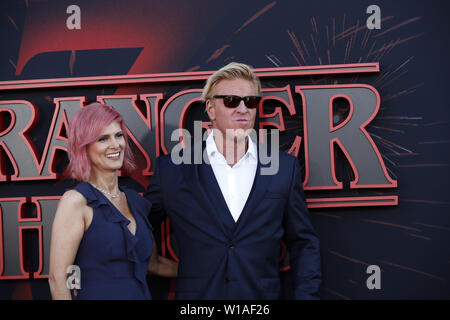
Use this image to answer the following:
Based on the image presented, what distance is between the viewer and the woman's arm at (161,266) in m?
3.65

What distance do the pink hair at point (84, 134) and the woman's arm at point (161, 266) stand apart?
941 millimetres

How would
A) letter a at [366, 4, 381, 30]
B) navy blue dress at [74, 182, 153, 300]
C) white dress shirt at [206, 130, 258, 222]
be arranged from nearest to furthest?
navy blue dress at [74, 182, 153, 300] < white dress shirt at [206, 130, 258, 222] < letter a at [366, 4, 381, 30]

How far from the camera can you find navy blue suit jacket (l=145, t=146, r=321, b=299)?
3205mm

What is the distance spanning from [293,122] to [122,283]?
2011mm

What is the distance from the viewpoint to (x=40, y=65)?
408 cm

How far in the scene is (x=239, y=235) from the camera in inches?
126

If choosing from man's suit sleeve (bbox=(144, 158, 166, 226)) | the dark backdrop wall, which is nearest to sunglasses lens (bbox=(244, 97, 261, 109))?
the dark backdrop wall

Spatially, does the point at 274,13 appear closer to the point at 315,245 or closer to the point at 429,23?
the point at 429,23

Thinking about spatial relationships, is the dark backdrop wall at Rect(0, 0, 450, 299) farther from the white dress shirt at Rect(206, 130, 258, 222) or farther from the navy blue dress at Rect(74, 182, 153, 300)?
the navy blue dress at Rect(74, 182, 153, 300)

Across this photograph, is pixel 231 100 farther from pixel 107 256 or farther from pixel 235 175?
pixel 107 256

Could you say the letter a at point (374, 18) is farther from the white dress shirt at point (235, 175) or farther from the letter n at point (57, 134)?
the letter n at point (57, 134)

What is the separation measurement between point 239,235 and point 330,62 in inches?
72.0

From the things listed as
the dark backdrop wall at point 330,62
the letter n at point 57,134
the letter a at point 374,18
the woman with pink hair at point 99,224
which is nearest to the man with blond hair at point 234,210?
the woman with pink hair at point 99,224

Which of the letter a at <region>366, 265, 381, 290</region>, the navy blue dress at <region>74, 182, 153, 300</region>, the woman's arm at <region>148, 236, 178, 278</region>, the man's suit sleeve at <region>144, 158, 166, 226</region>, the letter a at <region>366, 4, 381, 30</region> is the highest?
the letter a at <region>366, 4, 381, 30</region>
